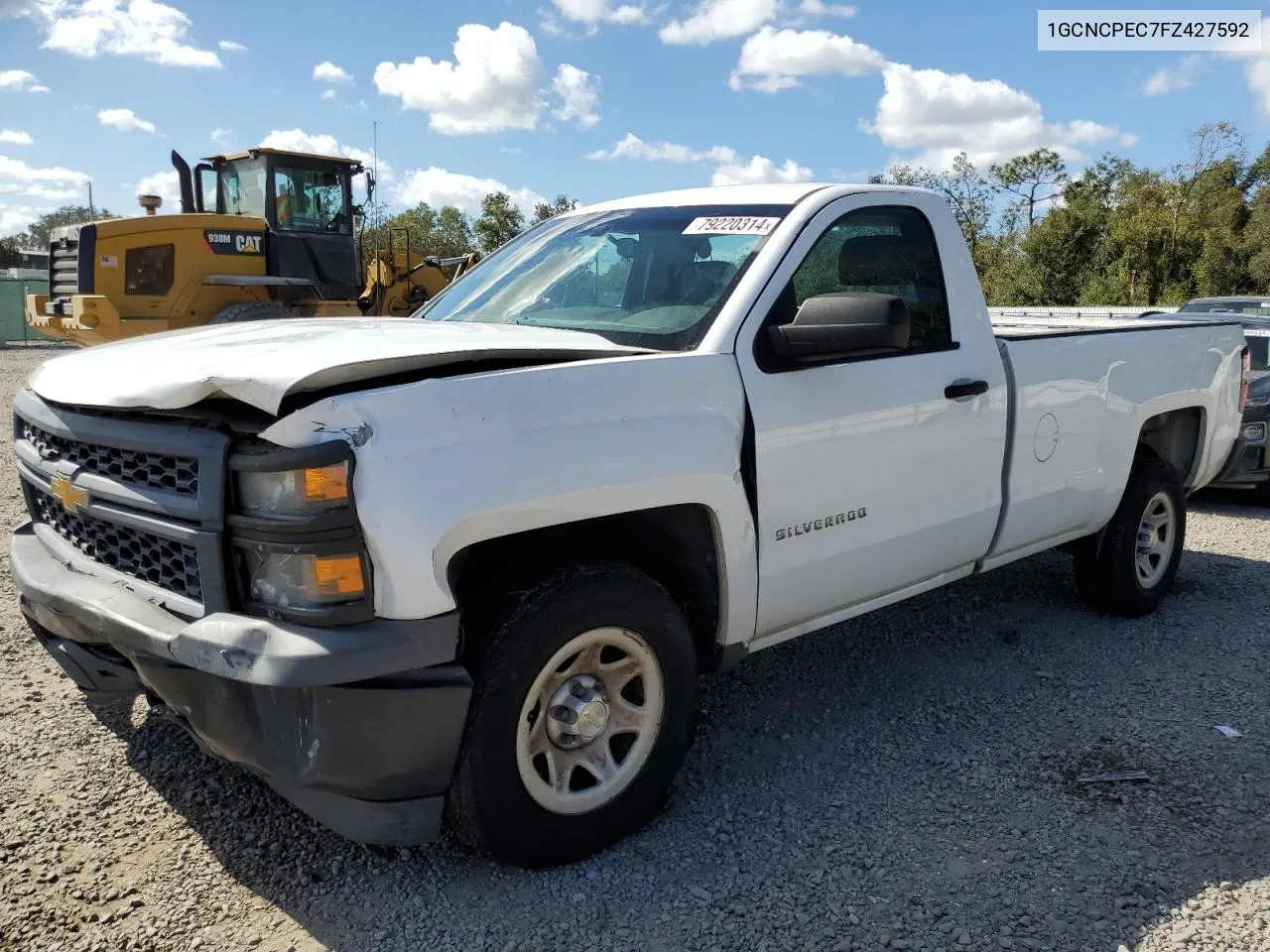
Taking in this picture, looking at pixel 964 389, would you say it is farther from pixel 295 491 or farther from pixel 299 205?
pixel 299 205

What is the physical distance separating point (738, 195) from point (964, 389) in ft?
3.73

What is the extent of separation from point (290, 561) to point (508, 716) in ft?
2.23

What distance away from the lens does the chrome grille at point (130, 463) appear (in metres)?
2.54

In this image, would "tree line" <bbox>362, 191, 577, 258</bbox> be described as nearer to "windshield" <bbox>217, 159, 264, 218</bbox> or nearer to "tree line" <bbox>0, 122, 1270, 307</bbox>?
"tree line" <bbox>0, 122, 1270, 307</bbox>

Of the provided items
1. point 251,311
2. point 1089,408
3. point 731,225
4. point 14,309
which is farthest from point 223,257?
point 14,309

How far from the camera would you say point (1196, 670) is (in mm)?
4539

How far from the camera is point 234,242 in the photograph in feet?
41.6

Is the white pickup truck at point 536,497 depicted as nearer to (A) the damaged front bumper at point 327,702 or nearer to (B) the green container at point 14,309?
(A) the damaged front bumper at point 327,702

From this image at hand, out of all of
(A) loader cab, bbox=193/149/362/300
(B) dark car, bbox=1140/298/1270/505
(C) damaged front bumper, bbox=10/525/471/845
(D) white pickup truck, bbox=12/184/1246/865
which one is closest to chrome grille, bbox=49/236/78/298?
(A) loader cab, bbox=193/149/362/300

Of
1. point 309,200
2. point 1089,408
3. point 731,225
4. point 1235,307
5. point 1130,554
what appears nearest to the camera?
point 731,225

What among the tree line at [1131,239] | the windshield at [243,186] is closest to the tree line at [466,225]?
the tree line at [1131,239]

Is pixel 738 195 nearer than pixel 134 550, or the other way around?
pixel 134 550

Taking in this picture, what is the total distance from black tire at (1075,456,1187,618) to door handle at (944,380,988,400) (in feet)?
5.12

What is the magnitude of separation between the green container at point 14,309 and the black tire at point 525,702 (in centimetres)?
3041
